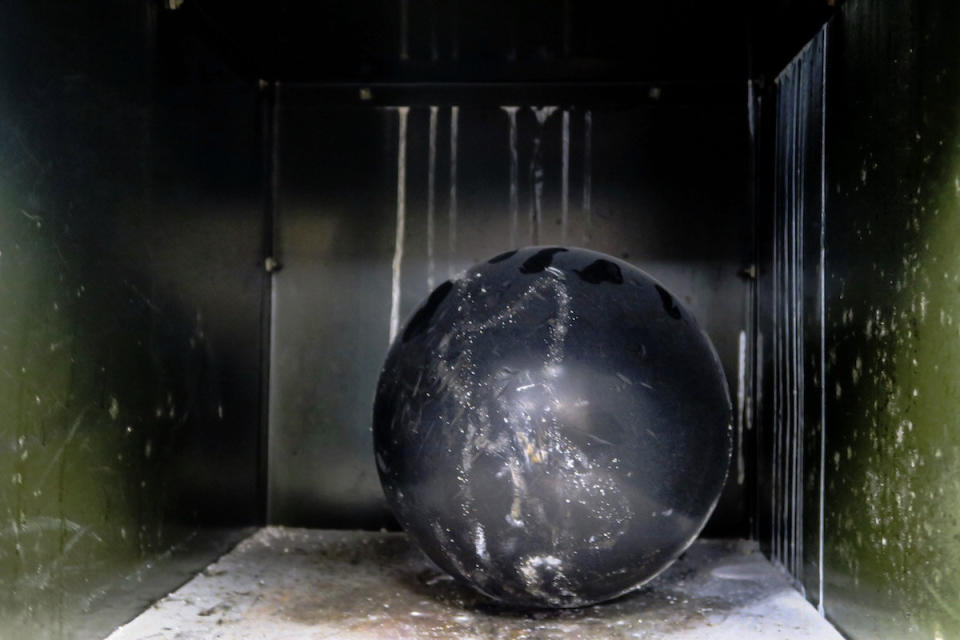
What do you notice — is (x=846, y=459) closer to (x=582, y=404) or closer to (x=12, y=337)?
(x=582, y=404)

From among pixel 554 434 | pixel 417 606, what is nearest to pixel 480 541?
pixel 554 434

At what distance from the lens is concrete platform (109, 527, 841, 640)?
1847 mm

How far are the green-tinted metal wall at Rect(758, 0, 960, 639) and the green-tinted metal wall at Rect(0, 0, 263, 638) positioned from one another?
149cm

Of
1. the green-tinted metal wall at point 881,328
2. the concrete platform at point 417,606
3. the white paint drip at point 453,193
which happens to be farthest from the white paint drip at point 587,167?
the concrete platform at point 417,606

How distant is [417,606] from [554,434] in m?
0.61

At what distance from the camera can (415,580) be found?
2230 mm

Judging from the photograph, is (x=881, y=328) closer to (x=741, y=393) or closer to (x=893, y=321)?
(x=893, y=321)

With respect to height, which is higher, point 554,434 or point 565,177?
point 565,177

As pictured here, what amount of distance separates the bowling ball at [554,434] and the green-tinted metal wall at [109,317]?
22.1 inches

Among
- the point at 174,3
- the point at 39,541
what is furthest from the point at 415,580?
the point at 174,3

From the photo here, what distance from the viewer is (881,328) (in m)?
1.67

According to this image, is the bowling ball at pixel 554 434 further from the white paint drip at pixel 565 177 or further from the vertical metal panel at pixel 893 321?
the white paint drip at pixel 565 177

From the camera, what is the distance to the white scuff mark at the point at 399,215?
2.79m

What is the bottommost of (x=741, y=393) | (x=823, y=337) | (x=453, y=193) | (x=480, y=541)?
(x=480, y=541)
